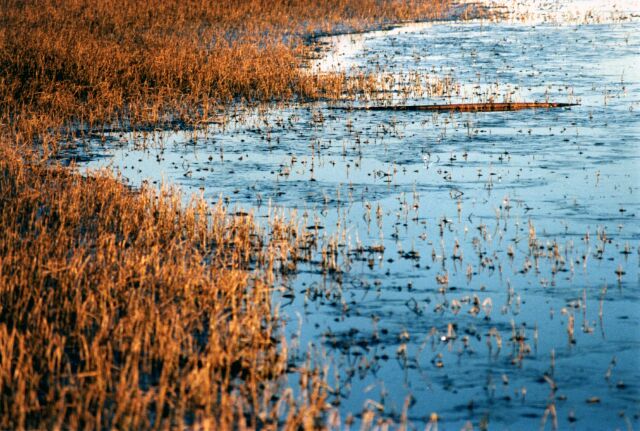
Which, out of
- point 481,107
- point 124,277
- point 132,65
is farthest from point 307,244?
point 132,65

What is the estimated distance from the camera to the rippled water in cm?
A: 739

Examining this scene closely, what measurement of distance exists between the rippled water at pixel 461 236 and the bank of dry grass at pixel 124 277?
616 millimetres

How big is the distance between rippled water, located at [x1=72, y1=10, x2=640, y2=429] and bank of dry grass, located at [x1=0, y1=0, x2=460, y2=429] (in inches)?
24.3

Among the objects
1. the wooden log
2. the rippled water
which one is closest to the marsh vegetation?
the rippled water

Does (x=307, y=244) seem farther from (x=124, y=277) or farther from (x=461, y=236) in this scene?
(x=124, y=277)

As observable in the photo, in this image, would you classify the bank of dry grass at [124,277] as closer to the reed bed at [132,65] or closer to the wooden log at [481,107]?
the reed bed at [132,65]

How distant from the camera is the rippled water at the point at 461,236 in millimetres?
7395

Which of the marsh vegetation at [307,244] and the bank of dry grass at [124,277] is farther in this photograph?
the marsh vegetation at [307,244]

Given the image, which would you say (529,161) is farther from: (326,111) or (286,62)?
(286,62)

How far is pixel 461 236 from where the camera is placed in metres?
11.5

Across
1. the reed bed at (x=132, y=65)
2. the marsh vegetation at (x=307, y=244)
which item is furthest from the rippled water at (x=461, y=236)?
the reed bed at (x=132, y=65)

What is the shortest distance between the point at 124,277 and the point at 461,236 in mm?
4289

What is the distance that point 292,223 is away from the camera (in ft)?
37.7

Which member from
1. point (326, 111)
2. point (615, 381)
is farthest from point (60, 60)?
point (615, 381)
